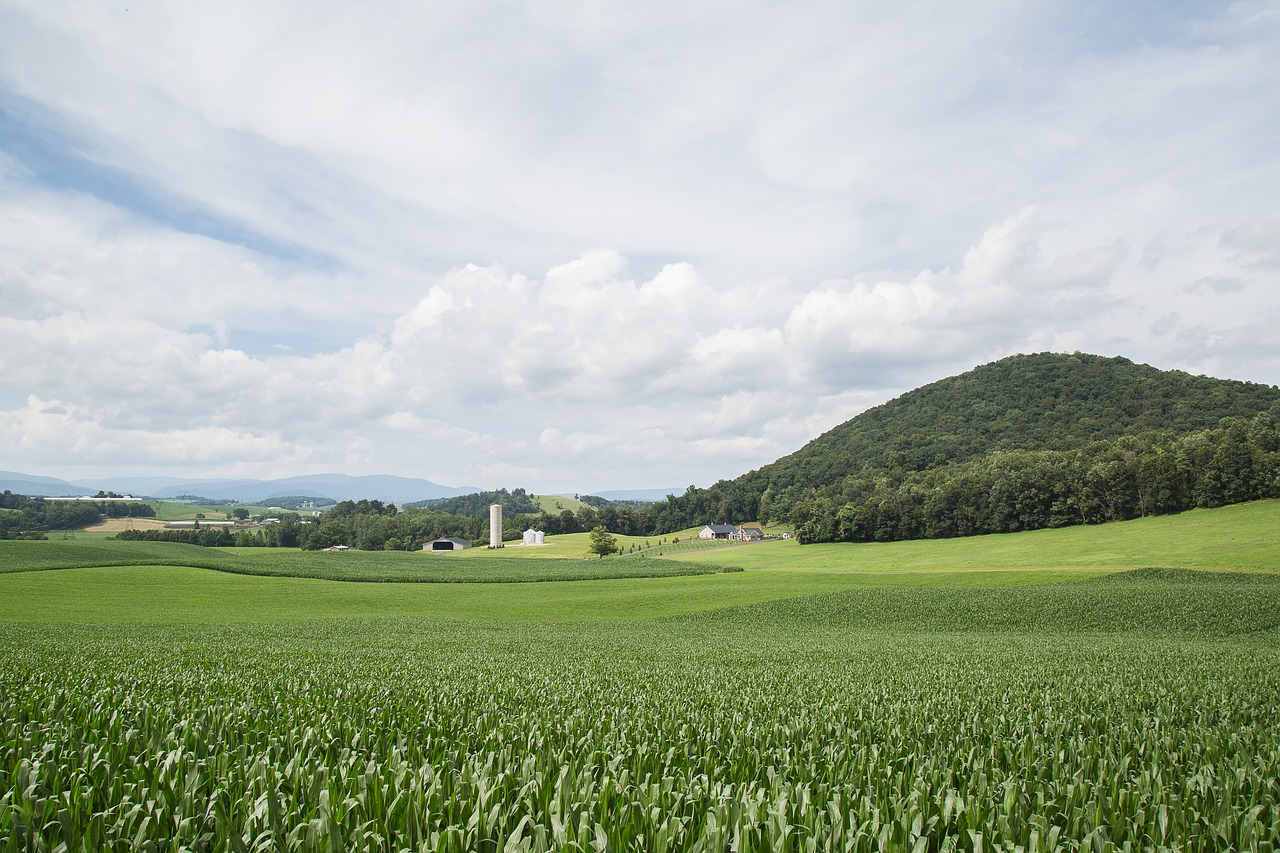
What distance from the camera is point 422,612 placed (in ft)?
150

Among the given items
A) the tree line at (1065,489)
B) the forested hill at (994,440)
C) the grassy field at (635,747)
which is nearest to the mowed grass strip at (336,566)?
the tree line at (1065,489)

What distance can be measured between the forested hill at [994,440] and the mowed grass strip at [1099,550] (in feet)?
25.3

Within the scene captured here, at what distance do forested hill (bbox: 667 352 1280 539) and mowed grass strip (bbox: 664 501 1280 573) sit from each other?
7.71m

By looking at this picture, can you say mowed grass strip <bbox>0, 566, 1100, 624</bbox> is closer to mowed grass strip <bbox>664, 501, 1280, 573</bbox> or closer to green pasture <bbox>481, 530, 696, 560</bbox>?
mowed grass strip <bbox>664, 501, 1280, 573</bbox>

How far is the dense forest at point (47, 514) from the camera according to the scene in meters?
138

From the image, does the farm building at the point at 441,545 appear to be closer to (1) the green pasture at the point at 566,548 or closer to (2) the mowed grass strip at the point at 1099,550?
(1) the green pasture at the point at 566,548

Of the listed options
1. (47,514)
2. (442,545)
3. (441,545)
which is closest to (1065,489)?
(442,545)

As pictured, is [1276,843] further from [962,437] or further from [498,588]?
[962,437]

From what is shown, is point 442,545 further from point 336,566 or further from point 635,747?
point 635,747

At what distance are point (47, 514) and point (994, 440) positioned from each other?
212 metres

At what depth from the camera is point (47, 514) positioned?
14950 cm

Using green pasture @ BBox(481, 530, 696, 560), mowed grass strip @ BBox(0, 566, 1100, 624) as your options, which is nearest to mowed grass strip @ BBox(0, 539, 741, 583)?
mowed grass strip @ BBox(0, 566, 1100, 624)

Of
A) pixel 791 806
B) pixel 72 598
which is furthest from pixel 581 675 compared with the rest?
pixel 72 598

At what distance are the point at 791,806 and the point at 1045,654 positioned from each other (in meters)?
19.4
